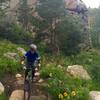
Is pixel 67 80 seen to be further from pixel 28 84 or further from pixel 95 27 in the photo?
pixel 95 27

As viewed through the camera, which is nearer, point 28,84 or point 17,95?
point 28,84

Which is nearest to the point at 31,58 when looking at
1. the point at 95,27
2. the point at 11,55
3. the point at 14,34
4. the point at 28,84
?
the point at 28,84

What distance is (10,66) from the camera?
689 inches

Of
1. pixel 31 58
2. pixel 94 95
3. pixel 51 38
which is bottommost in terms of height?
pixel 94 95

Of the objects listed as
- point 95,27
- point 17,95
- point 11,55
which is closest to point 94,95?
point 17,95

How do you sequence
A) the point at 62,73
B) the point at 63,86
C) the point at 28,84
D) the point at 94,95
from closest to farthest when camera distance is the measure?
1. the point at 28,84
2. the point at 63,86
3. the point at 94,95
4. the point at 62,73

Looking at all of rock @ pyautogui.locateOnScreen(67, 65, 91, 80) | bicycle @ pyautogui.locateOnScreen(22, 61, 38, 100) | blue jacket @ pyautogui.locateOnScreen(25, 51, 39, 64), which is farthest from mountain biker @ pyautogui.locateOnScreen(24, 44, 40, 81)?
rock @ pyautogui.locateOnScreen(67, 65, 91, 80)

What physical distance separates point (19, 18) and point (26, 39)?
242 cm

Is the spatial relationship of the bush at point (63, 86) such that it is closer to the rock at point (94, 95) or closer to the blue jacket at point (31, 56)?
the rock at point (94, 95)

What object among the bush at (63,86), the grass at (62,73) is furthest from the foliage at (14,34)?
the bush at (63,86)

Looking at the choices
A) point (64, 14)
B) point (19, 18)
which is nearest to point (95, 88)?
point (64, 14)

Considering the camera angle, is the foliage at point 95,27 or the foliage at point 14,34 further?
the foliage at point 95,27

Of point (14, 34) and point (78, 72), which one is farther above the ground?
point (14, 34)

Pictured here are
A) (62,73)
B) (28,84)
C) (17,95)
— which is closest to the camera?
(28,84)
